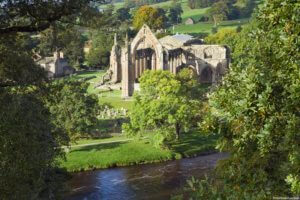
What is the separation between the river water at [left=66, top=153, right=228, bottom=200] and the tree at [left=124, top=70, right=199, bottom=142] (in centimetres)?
544

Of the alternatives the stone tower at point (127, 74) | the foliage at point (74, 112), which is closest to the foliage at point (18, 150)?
the foliage at point (74, 112)

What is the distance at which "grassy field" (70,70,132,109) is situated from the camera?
8988cm

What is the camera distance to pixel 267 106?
1134 centimetres

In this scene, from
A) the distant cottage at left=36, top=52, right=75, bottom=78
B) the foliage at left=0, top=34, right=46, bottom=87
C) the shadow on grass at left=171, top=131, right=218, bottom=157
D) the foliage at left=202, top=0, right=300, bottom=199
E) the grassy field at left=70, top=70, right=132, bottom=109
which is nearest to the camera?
the foliage at left=202, top=0, right=300, bottom=199

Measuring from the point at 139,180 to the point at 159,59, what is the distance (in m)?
53.1

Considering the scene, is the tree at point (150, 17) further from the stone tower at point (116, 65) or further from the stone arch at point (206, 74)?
the stone arch at point (206, 74)

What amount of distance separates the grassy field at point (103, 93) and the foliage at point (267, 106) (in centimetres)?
7306

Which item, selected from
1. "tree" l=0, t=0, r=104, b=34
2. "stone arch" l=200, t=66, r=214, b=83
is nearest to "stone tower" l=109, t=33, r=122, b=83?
"stone arch" l=200, t=66, r=214, b=83

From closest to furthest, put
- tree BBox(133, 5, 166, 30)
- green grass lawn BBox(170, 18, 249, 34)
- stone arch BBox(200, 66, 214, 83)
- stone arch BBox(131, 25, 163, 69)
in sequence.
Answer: stone arch BBox(131, 25, 163, 69) < stone arch BBox(200, 66, 214, 83) < tree BBox(133, 5, 166, 30) < green grass lawn BBox(170, 18, 249, 34)

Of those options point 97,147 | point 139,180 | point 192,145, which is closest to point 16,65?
point 139,180

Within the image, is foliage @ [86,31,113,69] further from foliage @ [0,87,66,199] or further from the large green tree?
foliage @ [0,87,66,199]

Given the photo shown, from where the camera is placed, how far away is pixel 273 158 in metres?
13.0

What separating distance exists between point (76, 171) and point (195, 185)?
43.3 m

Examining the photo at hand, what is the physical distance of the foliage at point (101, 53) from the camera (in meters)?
129
